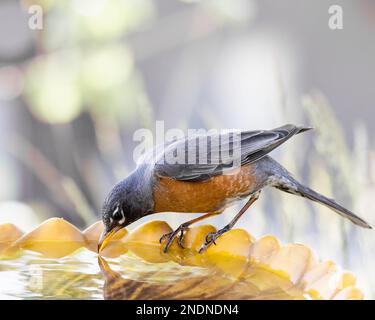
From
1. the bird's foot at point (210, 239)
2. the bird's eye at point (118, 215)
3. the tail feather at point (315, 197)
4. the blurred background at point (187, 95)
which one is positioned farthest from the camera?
the blurred background at point (187, 95)

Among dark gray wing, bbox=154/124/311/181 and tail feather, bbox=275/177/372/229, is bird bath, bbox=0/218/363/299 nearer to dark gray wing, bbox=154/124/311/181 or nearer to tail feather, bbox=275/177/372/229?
dark gray wing, bbox=154/124/311/181

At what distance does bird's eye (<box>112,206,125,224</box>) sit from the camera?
2.92 m

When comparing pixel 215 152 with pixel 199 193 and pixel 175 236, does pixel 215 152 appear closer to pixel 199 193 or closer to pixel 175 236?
pixel 199 193

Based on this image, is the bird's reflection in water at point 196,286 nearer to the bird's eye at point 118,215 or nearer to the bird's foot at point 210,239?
the bird's foot at point 210,239

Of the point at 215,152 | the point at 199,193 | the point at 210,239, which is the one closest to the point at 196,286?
the point at 210,239

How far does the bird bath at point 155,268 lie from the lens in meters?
2.30

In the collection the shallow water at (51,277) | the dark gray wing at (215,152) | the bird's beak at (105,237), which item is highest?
the dark gray wing at (215,152)

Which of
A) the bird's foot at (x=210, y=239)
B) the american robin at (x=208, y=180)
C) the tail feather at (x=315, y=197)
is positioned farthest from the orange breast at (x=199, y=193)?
the bird's foot at (x=210, y=239)

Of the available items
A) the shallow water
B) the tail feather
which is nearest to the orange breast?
the tail feather

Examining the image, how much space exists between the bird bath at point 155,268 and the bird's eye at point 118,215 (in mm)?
57

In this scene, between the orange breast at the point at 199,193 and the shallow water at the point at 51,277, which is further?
the orange breast at the point at 199,193
